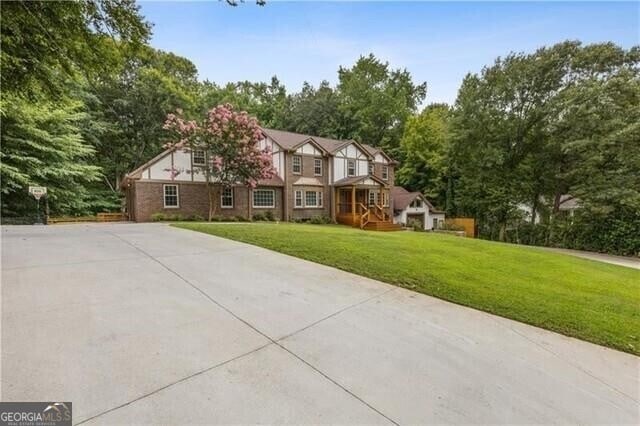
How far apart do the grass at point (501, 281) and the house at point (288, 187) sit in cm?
829

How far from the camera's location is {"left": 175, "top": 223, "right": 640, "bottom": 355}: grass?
4.34 m

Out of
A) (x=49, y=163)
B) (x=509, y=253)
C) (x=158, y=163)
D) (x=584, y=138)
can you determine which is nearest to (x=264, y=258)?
(x=509, y=253)

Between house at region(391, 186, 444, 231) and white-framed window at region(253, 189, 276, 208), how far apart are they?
10.9 m

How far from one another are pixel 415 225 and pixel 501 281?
61.0 feet

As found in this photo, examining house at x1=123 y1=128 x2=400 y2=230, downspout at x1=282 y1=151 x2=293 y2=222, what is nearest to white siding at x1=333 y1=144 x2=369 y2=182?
house at x1=123 y1=128 x2=400 y2=230

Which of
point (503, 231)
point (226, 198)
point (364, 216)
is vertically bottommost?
point (503, 231)

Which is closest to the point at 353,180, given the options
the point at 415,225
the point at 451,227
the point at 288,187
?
the point at 288,187

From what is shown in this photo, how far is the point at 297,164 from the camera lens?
20.4 m

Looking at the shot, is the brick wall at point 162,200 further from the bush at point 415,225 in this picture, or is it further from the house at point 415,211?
the bush at point 415,225

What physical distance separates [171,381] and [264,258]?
428 cm

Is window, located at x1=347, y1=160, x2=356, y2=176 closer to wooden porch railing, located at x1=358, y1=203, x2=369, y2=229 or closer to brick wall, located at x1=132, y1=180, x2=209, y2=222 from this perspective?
wooden porch railing, located at x1=358, y1=203, x2=369, y2=229

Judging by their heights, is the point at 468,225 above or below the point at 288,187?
below

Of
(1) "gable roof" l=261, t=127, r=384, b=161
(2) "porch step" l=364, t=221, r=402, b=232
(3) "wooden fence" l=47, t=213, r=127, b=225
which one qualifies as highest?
(1) "gable roof" l=261, t=127, r=384, b=161

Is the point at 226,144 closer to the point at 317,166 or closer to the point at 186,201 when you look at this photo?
the point at 186,201
